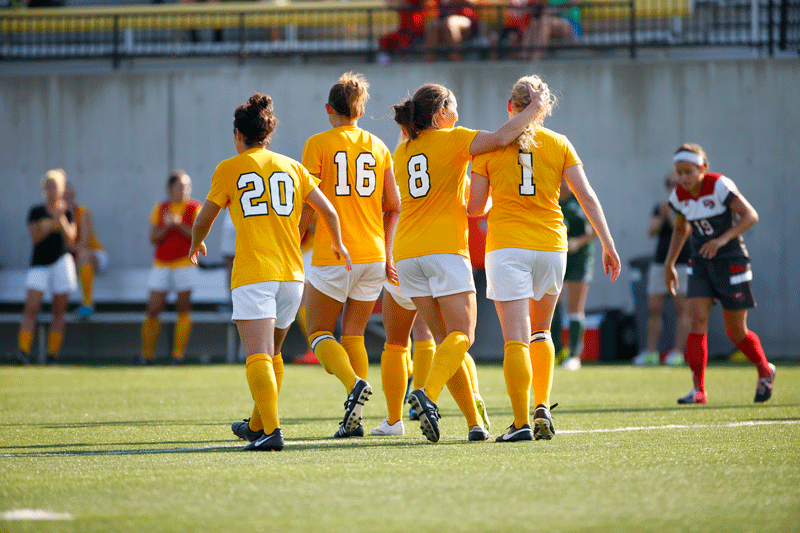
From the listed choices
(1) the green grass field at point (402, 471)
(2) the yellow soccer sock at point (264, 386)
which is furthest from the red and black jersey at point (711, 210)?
(2) the yellow soccer sock at point (264, 386)

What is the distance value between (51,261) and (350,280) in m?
7.63

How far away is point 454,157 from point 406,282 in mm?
692

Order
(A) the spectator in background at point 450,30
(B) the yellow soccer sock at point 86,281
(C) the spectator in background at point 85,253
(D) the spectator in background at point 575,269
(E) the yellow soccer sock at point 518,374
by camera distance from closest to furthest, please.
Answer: (E) the yellow soccer sock at point 518,374, (D) the spectator in background at point 575,269, (C) the spectator in background at point 85,253, (B) the yellow soccer sock at point 86,281, (A) the spectator in background at point 450,30

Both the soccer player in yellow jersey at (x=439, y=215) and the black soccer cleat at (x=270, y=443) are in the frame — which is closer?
the black soccer cleat at (x=270, y=443)

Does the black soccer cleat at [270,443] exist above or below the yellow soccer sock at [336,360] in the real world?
below

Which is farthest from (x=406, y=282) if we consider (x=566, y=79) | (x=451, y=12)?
(x=451, y=12)

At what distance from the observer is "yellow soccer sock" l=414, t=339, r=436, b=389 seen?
5414 millimetres

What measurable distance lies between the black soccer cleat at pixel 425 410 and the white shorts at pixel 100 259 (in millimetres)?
9750

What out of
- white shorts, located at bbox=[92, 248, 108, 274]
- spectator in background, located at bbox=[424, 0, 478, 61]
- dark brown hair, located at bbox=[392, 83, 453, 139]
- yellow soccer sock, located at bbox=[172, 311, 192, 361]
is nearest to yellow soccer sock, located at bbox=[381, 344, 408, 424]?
dark brown hair, located at bbox=[392, 83, 453, 139]

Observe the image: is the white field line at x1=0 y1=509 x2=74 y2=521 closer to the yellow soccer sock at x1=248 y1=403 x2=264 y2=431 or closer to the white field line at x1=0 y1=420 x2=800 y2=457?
the white field line at x1=0 y1=420 x2=800 y2=457

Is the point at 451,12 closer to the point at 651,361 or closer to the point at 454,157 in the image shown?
the point at 651,361

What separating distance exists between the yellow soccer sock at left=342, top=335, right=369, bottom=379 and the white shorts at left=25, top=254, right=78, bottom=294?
7.26 metres

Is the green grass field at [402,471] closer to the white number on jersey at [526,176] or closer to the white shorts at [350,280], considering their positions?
the white shorts at [350,280]

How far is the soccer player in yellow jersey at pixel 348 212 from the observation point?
203 inches
